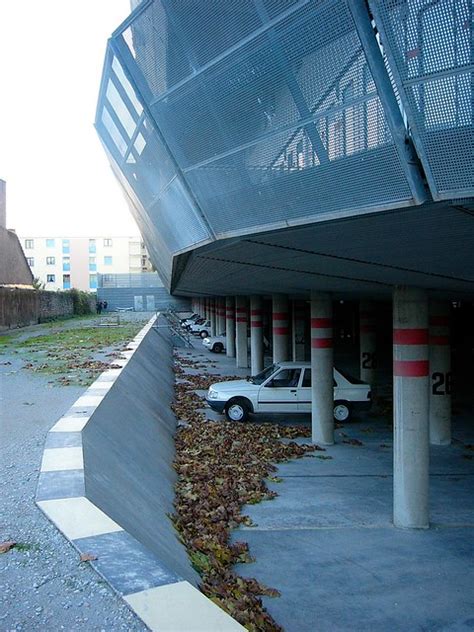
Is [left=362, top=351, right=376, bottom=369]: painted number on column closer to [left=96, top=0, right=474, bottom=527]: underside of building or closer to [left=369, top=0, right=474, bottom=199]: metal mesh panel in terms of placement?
[left=96, top=0, right=474, bottom=527]: underside of building

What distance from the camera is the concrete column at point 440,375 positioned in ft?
52.9

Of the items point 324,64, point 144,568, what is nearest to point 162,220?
point 324,64

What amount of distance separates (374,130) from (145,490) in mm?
5657

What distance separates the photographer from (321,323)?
54.5 feet

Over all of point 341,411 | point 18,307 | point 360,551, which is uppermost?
point 18,307

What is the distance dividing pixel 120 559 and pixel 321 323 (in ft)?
41.5

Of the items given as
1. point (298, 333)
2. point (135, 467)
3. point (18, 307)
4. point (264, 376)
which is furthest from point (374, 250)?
point (18, 307)

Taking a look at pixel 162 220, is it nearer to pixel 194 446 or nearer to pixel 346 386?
pixel 194 446

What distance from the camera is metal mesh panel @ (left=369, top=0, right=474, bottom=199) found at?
513 cm

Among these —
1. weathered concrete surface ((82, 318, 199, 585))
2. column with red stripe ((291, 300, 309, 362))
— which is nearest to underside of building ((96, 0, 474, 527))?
weathered concrete surface ((82, 318, 199, 585))

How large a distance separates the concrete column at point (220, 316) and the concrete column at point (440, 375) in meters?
29.7

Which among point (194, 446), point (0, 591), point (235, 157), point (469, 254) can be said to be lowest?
point (194, 446)

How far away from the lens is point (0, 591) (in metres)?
4.10

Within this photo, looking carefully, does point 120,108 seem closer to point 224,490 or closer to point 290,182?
point 290,182
